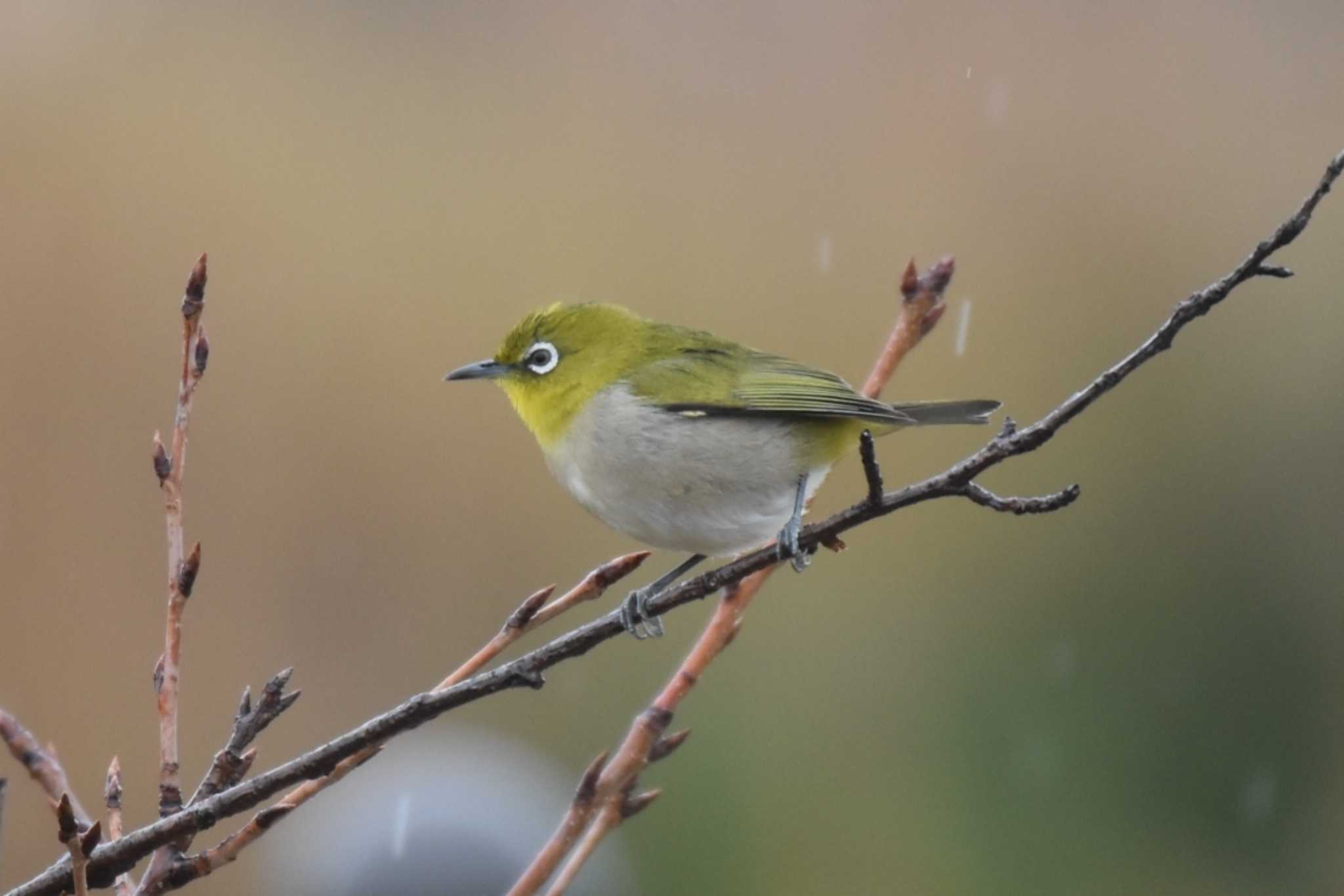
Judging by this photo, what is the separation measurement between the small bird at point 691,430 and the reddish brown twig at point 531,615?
47cm

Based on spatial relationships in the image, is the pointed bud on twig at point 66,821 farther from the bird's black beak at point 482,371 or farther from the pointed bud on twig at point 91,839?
the bird's black beak at point 482,371

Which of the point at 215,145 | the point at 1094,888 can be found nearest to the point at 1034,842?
the point at 1094,888

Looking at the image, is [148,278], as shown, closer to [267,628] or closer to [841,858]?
[267,628]

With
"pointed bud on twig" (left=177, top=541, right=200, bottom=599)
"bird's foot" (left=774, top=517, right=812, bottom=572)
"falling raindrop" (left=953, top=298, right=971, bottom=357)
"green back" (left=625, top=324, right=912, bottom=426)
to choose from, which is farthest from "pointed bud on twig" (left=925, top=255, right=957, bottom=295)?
"falling raindrop" (left=953, top=298, right=971, bottom=357)

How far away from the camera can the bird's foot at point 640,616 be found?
1.77 meters

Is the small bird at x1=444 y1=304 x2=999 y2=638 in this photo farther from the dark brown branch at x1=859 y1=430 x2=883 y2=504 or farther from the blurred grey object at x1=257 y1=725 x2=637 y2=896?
the blurred grey object at x1=257 y1=725 x2=637 y2=896

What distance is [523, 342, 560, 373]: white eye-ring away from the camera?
2.78 m

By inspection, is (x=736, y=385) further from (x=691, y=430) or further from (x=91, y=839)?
(x=91, y=839)

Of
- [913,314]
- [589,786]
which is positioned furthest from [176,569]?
[913,314]

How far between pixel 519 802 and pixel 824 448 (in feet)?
8.85

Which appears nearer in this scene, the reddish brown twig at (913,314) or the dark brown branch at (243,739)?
the dark brown branch at (243,739)

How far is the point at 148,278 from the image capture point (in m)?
6.86

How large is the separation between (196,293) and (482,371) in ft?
3.84

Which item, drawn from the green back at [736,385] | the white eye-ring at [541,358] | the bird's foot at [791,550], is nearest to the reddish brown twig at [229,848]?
the bird's foot at [791,550]
